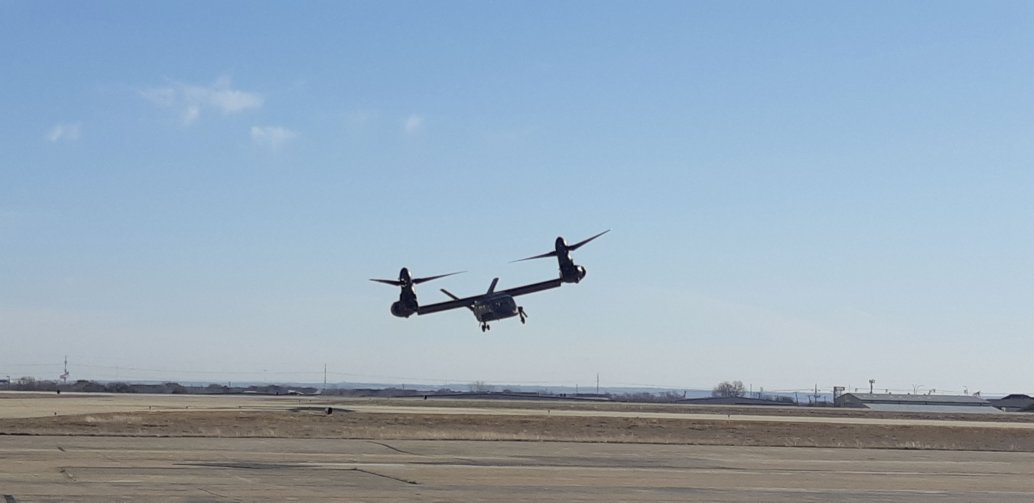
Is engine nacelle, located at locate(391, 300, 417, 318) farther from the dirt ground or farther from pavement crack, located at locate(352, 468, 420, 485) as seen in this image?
pavement crack, located at locate(352, 468, 420, 485)

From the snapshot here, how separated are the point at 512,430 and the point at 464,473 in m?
34.0

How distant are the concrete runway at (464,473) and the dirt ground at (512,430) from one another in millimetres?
7394

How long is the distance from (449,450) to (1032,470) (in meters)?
22.0

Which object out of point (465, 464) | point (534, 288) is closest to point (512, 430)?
point (534, 288)

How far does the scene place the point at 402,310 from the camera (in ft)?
193

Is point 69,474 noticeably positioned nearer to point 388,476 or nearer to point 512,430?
point 388,476

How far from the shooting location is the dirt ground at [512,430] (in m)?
57.1

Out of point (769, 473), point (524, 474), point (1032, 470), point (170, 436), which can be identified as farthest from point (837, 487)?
point (170, 436)

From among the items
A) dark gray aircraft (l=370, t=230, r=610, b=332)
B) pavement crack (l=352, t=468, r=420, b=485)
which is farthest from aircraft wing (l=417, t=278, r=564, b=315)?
pavement crack (l=352, t=468, r=420, b=485)

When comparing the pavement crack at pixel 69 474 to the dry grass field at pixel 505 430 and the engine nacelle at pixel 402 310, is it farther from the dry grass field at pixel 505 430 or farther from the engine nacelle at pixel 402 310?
the engine nacelle at pixel 402 310

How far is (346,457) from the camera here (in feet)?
133

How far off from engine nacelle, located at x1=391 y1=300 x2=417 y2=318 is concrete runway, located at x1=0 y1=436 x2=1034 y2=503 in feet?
30.9

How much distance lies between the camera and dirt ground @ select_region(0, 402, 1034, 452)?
57.1m

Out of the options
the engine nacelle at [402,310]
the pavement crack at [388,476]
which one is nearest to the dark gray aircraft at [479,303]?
the engine nacelle at [402,310]
